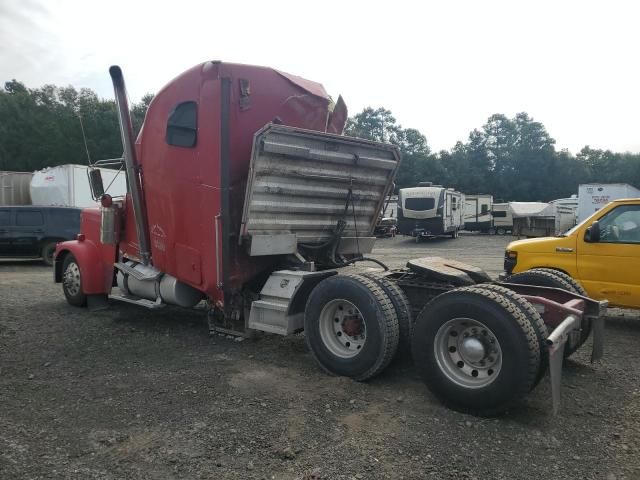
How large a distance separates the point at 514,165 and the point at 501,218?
33.6 meters

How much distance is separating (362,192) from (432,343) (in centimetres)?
279

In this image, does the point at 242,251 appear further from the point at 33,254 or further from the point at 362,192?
the point at 33,254

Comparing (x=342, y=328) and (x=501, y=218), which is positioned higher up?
(x=501, y=218)

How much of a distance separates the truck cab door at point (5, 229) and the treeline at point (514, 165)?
48.9m

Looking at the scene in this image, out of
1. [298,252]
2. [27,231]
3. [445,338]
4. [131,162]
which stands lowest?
[445,338]

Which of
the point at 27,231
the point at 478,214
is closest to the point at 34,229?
the point at 27,231

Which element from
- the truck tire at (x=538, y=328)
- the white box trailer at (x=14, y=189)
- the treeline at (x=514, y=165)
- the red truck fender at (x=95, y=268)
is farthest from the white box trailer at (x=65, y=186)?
the treeline at (x=514, y=165)

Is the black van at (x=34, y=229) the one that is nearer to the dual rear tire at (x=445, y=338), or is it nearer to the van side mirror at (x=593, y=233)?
the dual rear tire at (x=445, y=338)

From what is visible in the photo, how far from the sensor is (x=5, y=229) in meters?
14.4

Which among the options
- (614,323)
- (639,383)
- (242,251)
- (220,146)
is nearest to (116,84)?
(220,146)

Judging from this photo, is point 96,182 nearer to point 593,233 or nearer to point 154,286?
point 154,286

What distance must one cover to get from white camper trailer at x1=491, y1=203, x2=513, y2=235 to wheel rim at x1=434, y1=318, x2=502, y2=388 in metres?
32.5

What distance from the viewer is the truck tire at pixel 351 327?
4426 mm

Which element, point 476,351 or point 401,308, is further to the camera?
point 401,308
